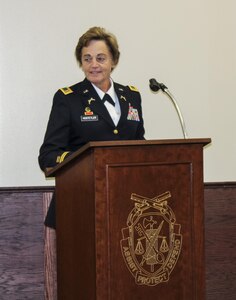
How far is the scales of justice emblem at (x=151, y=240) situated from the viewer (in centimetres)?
212

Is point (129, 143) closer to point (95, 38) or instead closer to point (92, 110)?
point (92, 110)

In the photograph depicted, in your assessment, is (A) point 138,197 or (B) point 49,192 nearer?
(A) point 138,197

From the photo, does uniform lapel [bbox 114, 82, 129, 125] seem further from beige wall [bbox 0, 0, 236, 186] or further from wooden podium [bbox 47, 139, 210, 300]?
beige wall [bbox 0, 0, 236, 186]

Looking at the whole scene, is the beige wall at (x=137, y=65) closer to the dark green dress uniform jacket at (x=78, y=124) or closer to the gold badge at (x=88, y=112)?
the dark green dress uniform jacket at (x=78, y=124)

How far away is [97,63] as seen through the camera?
116 inches

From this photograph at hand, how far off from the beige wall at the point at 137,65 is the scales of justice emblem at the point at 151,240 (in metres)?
1.66

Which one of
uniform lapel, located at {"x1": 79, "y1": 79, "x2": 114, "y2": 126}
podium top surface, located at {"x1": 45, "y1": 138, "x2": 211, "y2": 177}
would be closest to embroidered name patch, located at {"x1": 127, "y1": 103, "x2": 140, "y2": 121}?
uniform lapel, located at {"x1": 79, "y1": 79, "x2": 114, "y2": 126}

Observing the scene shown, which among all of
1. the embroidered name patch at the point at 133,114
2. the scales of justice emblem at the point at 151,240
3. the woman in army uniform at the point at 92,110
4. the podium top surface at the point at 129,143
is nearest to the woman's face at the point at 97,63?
the woman in army uniform at the point at 92,110

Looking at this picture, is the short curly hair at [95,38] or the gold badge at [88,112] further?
the short curly hair at [95,38]

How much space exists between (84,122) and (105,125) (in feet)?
0.30

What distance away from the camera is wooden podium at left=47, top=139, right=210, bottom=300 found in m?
2.09

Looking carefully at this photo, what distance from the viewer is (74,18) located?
3779 millimetres

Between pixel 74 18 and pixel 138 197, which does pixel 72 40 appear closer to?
pixel 74 18

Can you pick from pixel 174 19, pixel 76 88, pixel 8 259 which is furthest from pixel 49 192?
pixel 174 19
